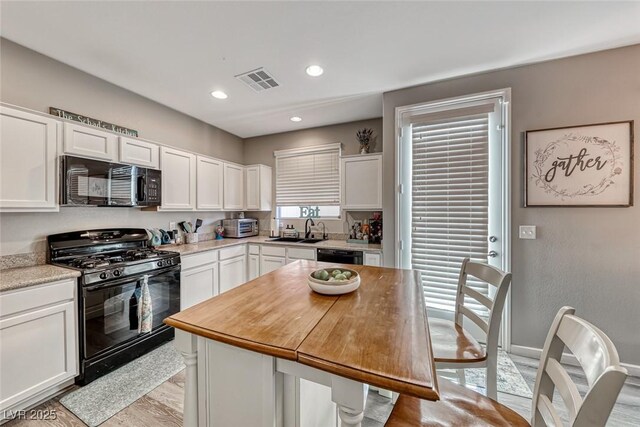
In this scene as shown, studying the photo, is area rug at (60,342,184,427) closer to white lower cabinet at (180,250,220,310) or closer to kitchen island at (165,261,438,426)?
white lower cabinet at (180,250,220,310)

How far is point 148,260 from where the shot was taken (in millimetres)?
2352

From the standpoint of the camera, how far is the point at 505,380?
79.6 inches

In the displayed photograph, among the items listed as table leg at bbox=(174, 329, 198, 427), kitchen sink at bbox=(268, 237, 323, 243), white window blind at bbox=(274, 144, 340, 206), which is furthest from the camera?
white window blind at bbox=(274, 144, 340, 206)

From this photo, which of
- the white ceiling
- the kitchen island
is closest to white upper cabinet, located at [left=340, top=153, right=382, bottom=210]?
the white ceiling

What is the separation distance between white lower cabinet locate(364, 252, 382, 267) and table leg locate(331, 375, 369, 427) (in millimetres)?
2186

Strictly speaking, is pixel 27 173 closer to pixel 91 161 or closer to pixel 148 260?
pixel 91 161

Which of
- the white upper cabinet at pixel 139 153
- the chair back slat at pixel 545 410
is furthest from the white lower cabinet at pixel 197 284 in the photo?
the chair back slat at pixel 545 410

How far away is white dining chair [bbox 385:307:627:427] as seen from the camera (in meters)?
0.61

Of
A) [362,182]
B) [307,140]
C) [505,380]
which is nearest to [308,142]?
[307,140]

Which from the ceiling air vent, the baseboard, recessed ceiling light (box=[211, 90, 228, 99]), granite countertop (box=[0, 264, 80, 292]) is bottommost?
the baseboard

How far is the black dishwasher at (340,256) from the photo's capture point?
3035mm

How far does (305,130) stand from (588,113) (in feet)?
10.9

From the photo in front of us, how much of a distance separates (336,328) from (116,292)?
2.11 m

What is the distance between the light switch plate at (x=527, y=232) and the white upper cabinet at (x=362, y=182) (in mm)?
1422
